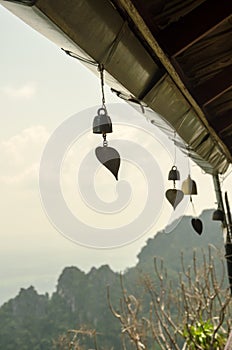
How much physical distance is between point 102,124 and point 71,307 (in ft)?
21.3

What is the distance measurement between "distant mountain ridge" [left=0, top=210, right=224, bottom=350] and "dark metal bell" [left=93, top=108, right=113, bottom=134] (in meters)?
5.32

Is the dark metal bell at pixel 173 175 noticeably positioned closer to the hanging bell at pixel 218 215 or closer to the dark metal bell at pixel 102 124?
the hanging bell at pixel 218 215

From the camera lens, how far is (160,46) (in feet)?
4.79

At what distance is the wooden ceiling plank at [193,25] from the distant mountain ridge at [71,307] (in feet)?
17.5

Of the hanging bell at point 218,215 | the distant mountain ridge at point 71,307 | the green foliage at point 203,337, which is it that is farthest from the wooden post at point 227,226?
the distant mountain ridge at point 71,307

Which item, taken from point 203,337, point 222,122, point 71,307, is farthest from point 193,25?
point 71,307

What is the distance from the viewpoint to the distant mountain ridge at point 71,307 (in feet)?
23.4

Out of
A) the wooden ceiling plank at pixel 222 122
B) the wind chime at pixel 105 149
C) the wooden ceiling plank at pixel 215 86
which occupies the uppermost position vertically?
the wooden ceiling plank at pixel 222 122

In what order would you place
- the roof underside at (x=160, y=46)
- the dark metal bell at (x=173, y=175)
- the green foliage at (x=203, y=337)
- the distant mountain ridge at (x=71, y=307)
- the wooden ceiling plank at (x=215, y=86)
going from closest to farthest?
the roof underside at (x=160, y=46) → the wooden ceiling plank at (x=215, y=86) → the dark metal bell at (x=173, y=175) → the green foliage at (x=203, y=337) → the distant mountain ridge at (x=71, y=307)

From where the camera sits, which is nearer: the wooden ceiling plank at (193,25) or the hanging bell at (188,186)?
the wooden ceiling plank at (193,25)

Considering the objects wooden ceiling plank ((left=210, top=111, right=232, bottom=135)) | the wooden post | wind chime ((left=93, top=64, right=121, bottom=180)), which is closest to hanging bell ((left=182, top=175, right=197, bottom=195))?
wooden ceiling plank ((left=210, top=111, right=232, bottom=135))

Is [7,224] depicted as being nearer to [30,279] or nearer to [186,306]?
[30,279]

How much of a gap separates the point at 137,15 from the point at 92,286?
23.3 feet

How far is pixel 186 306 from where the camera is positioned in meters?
4.31
